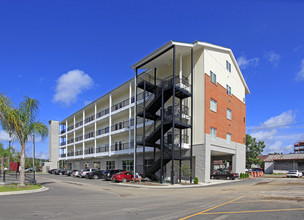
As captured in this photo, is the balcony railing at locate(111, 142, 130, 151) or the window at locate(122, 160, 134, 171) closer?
the window at locate(122, 160, 134, 171)

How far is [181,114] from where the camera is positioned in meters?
29.8

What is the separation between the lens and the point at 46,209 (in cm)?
1114

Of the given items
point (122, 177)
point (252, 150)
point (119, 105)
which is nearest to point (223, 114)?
point (122, 177)

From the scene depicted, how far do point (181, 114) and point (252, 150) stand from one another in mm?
46421

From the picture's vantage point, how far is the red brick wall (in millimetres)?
31955

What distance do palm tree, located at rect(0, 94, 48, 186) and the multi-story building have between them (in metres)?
12.1

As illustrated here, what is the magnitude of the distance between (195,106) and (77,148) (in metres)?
39.4

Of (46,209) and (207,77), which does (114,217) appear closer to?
(46,209)

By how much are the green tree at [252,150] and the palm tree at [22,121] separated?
191 feet

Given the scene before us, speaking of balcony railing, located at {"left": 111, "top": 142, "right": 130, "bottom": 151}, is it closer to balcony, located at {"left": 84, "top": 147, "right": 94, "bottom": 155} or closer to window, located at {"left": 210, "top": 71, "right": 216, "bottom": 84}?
balcony, located at {"left": 84, "top": 147, "right": 94, "bottom": 155}

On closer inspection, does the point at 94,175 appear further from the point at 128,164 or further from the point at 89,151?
the point at 89,151

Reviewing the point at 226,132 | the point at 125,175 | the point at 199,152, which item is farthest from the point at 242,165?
the point at 125,175

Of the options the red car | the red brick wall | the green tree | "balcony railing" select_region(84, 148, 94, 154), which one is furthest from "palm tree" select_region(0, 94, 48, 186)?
the green tree

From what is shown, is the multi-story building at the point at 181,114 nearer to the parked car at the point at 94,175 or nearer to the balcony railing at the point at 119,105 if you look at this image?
the balcony railing at the point at 119,105
